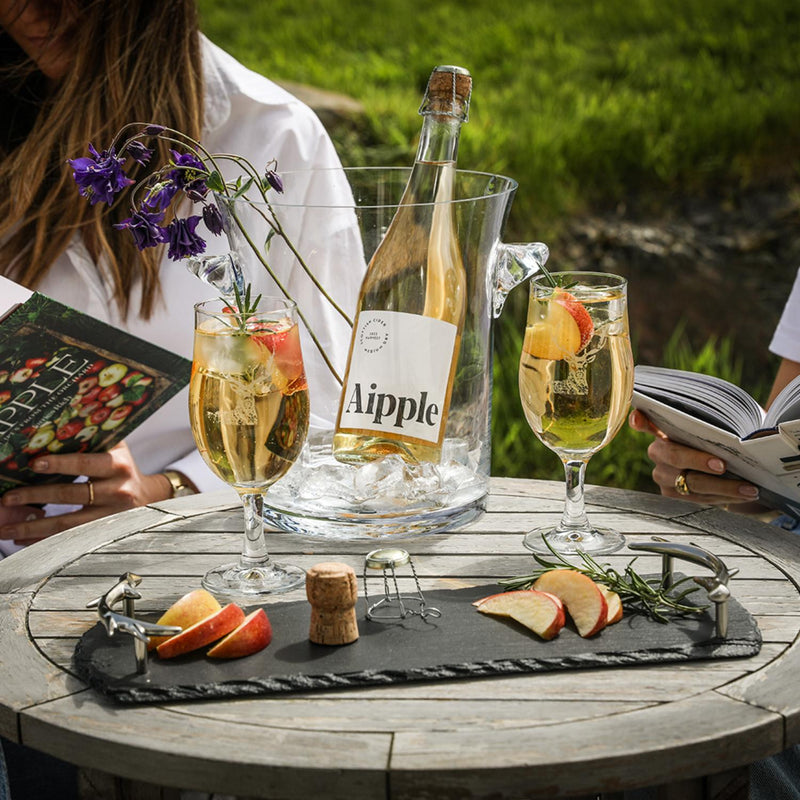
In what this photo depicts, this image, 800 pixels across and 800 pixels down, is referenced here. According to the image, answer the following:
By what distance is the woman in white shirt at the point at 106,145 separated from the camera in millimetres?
1747

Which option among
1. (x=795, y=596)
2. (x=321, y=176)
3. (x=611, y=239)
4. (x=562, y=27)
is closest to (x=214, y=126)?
(x=321, y=176)

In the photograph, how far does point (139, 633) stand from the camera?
90 cm

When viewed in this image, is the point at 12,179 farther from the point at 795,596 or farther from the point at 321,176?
the point at 795,596

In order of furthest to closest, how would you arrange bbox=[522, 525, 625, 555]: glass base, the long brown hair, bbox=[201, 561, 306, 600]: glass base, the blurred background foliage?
the blurred background foliage
the long brown hair
bbox=[522, 525, 625, 555]: glass base
bbox=[201, 561, 306, 600]: glass base

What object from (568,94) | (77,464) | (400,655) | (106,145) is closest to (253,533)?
(400,655)

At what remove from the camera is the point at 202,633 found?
0.96 meters

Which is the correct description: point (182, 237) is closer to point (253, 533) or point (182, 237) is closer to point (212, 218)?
point (212, 218)

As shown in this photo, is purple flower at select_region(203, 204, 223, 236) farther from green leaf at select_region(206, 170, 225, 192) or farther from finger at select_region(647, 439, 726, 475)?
finger at select_region(647, 439, 726, 475)

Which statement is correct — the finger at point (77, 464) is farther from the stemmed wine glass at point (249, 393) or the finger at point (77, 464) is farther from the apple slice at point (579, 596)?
the apple slice at point (579, 596)

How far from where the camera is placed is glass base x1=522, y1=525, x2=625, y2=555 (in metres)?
1.22

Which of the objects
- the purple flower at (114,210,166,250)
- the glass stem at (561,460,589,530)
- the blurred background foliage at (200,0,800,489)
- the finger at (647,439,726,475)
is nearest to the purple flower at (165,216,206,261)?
the purple flower at (114,210,166,250)

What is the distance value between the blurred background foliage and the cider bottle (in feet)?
7.05

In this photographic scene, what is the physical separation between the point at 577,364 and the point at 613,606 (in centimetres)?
27

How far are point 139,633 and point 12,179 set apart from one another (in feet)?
3.67
